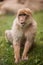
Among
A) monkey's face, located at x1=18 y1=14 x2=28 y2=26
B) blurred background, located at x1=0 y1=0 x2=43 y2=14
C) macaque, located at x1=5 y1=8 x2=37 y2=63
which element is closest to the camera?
monkey's face, located at x1=18 y1=14 x2=28 y2=26

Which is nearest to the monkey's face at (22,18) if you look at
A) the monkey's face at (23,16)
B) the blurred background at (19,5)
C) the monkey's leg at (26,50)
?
the monkey's face at (23,16)

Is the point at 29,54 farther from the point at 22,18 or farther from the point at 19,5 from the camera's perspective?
the point at 19,5

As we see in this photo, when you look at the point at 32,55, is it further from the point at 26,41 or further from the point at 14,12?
the point at 14,12

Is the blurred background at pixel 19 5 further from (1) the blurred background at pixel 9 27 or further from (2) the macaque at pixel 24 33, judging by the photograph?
(2) the macaque at pixel 24 33

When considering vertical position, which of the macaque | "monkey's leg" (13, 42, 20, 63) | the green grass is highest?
the macaque

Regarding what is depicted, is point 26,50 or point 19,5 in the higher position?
point 26,50

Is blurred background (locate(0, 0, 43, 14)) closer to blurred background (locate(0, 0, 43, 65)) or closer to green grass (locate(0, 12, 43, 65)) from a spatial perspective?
blurred background (locate(0, 0, 43, 65))

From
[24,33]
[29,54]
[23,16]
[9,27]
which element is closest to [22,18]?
[23,16]

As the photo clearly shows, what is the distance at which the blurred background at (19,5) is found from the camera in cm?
1094

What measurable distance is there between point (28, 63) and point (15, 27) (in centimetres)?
77

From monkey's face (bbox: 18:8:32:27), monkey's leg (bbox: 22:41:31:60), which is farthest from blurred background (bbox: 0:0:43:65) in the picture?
monkey's face (bbox: 18:8:32:27)

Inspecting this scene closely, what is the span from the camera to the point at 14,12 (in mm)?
10797

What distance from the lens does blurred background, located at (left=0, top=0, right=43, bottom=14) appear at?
431 inches

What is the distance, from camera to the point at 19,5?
11.0 meters
